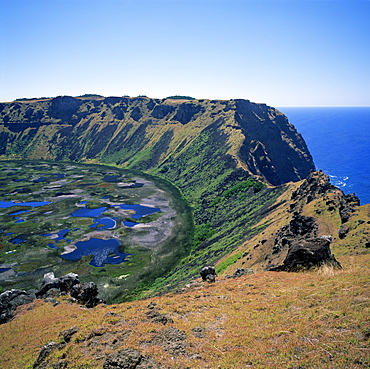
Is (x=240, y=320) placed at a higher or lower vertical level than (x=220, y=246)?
higher

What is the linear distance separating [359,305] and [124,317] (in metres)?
21.9

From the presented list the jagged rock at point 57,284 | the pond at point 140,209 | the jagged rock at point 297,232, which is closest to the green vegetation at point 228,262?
the jagged rock at point 297,232

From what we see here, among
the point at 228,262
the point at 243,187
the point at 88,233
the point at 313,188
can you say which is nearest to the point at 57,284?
the point at 228,262

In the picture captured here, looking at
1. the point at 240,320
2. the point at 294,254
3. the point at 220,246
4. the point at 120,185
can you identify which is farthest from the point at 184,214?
the point at 240,320

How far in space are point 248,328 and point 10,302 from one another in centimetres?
4444

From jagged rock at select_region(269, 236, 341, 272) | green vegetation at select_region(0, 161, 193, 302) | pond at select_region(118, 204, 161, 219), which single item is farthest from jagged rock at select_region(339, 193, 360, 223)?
pond at select_region(118, 204, 161, 219)

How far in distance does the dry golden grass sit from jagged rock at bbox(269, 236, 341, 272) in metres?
1.69

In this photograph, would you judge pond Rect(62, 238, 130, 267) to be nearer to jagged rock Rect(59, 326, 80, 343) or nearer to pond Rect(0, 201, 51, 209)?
pond Rect(0, 201, 51, 209)

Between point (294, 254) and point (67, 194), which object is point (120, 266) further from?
point (67, 194)

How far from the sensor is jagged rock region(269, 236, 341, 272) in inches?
1337

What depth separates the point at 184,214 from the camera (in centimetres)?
14438

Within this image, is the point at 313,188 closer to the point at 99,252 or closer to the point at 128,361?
the point at 128,361

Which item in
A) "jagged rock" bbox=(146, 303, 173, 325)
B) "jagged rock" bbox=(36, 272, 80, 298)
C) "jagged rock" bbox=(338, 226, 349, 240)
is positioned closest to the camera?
"jagged rock" bbox=(146, 303, 173, 325)

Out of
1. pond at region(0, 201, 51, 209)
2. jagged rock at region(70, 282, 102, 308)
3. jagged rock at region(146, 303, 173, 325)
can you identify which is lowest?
pond at region(0, 201, 51, 209)
